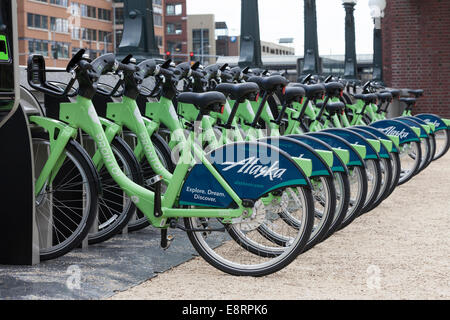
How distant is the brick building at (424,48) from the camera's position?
68.8 feet

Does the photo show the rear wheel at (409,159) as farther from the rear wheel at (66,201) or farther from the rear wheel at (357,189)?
the rear wheel at (66,201)

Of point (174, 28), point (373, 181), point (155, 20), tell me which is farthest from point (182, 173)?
point (174, 28)

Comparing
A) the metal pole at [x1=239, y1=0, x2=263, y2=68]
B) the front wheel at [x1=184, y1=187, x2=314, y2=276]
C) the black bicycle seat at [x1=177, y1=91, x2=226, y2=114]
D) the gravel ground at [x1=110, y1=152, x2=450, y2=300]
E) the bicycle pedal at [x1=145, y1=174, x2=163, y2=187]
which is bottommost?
the gravel ground at [x1=110, y1=152, x2=450, y2=300]

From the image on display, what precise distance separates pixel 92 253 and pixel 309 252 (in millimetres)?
1447

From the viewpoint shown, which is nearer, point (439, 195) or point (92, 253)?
point (92, 253)

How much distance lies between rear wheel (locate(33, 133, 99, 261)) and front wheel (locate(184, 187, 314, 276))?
0.62 metres

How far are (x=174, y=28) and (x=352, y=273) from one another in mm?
97685

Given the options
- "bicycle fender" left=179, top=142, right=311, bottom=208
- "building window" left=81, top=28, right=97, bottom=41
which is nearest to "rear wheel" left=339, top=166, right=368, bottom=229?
"bicycle fender" left=179, top=142, right=311, bottom=208

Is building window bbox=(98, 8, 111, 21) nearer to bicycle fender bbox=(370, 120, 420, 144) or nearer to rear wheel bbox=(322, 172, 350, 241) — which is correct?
bicycle fender bbox=(370, 120, 420, 144)

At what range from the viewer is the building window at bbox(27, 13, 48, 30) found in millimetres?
69438

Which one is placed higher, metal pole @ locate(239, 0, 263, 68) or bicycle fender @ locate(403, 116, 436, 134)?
metal pole @ locate(239, 0, 263, 68)
